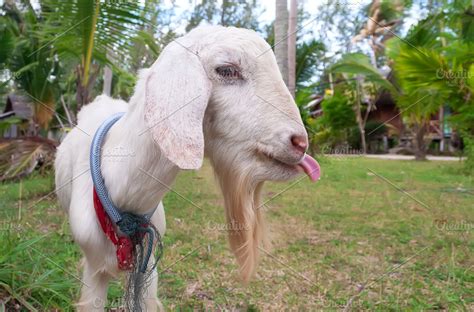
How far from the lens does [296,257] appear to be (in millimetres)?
2609

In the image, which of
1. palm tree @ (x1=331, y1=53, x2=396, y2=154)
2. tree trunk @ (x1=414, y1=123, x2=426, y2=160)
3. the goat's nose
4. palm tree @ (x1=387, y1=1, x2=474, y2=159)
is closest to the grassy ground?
the goat's nose

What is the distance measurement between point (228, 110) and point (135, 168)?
0.33 meters

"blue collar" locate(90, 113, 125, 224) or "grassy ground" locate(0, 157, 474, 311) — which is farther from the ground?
"blue collar" locate(90, 113, 125, 224)

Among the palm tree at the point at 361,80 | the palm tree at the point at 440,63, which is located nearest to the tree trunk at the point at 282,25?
the palm tree at the point at 440,63

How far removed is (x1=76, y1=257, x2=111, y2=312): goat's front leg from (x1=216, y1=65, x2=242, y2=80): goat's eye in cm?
78

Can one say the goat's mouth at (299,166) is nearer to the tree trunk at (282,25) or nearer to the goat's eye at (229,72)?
the goat's eye at (229,72)

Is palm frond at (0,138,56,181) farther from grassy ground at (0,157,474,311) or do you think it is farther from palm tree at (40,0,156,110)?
palm tree at (40,0,156,110)

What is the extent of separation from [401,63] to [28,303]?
3.51m

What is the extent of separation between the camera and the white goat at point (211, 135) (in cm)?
93

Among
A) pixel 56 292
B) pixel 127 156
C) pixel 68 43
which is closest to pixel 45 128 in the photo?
pixel 68 43

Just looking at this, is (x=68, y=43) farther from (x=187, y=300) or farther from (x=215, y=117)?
(x=215, y=117)

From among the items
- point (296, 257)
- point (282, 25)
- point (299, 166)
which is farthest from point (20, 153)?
point (299, 166)

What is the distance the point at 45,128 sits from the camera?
5133 mm

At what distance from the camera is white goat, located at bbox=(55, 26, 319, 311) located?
93 centimetres
